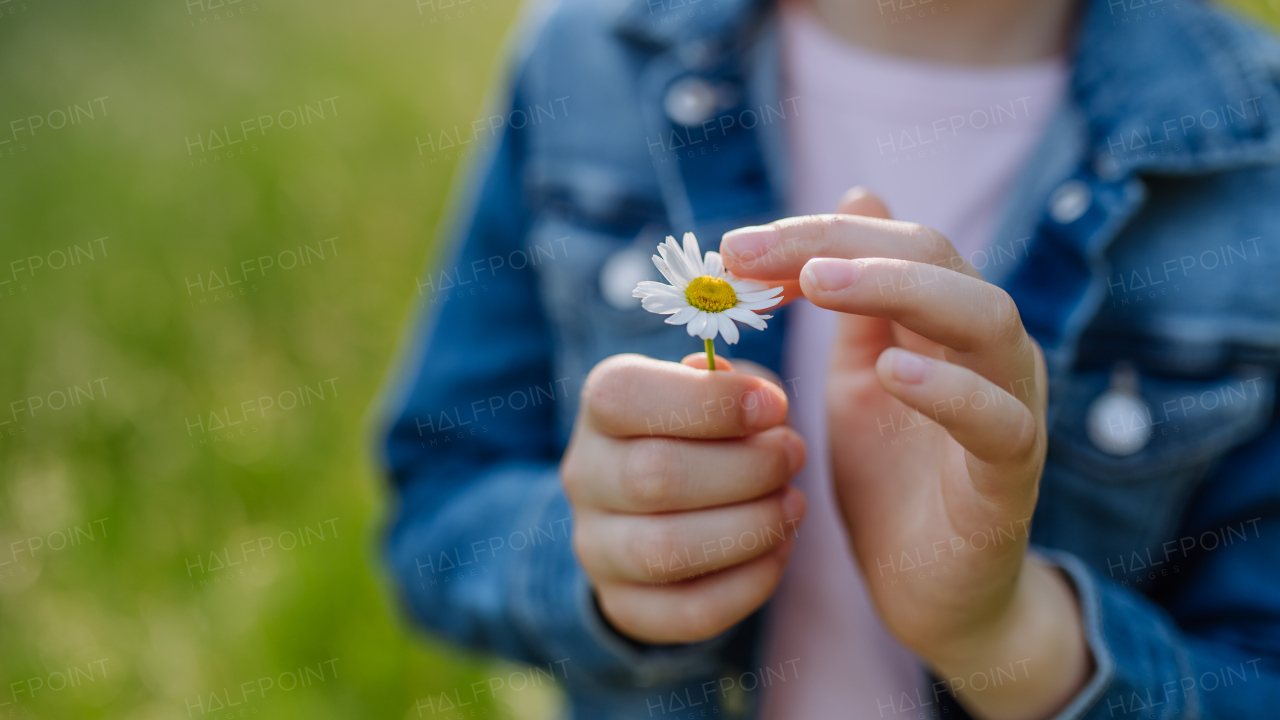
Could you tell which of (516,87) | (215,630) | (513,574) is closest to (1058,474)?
(513,574)

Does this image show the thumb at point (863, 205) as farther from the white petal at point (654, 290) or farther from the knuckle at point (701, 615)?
the knuckle at point (701, 615)

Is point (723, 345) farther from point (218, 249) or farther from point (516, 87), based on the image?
point (218, 249)

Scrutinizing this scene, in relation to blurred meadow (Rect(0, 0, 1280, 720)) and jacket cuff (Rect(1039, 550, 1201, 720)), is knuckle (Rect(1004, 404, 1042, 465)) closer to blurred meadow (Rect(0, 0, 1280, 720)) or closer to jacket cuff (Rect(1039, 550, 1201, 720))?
jacket cuff (Rect(1039, 550, 1201, 720))

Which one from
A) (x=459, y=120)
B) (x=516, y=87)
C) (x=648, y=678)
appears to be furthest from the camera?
(x=459, y=120)

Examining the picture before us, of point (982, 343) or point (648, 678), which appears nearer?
point (982, 343)

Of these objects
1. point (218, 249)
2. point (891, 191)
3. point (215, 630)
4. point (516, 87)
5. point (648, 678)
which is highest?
point (516, 87)

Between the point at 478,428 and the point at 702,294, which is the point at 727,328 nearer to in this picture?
the point at 702,294

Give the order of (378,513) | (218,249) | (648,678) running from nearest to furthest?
(648,678) → (378,513) → (218,249)
